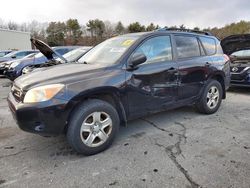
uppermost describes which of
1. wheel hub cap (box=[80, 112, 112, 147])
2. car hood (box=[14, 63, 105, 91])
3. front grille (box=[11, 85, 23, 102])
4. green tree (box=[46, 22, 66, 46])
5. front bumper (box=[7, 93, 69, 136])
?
green tree (box=[46, 22, 66, 46])

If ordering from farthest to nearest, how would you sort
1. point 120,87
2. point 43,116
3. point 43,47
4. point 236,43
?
1. point 236,43
2. point 43,47
3. point 120,87
4. point 43,116

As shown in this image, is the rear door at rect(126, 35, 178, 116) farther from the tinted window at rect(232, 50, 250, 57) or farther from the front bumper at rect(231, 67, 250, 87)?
the tinted window at rect(232, 50, 250, 57)

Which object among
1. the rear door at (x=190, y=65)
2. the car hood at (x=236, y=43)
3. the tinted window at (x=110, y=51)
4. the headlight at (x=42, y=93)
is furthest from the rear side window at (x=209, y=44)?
the headlight at (x=42, y=93)

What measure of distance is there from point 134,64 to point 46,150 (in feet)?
5.95

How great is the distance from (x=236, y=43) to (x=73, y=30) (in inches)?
1131

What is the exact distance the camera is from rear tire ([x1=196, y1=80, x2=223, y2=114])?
4797 mm

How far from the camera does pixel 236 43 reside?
315 inches

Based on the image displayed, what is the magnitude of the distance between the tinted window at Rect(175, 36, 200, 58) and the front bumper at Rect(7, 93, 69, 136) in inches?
95.5

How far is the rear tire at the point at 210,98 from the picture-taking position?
4.80 meters

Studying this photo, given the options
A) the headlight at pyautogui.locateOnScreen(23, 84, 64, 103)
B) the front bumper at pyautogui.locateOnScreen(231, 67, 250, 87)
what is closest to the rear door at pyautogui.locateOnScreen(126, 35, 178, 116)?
the headlight at pyautogui.locateOnScreen(23, 84, 64, 103)

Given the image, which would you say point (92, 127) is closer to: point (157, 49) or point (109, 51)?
point (109, 51)

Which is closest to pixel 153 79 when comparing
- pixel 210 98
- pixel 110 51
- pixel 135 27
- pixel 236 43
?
pixel 110 51

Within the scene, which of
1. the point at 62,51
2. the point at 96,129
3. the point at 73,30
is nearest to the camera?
the point at 96,129

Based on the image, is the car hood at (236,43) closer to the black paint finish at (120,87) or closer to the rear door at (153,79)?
the black paint finish at (120,87)
